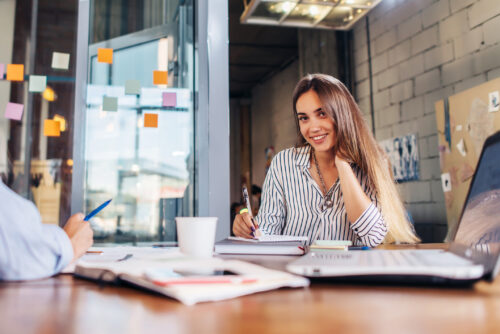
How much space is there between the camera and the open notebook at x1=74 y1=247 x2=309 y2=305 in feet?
1.74

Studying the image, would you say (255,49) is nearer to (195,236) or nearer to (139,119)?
(139,119)

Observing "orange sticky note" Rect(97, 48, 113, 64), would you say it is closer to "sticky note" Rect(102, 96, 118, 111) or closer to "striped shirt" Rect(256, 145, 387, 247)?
"sticky note" Rect(102, 96, 118, 111)

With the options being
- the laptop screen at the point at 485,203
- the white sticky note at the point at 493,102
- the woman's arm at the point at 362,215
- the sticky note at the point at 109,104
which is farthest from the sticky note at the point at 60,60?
the white sticky note at the point at 493,102

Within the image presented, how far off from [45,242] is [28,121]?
3326 millimetres

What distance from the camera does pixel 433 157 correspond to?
3467 millimetres

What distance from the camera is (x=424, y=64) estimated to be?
11.7 feet

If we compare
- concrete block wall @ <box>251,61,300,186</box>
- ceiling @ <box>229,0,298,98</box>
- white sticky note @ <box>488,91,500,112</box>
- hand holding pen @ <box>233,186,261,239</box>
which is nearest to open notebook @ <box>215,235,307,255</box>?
hand holding pen @ <box>233,186,261,239</box>

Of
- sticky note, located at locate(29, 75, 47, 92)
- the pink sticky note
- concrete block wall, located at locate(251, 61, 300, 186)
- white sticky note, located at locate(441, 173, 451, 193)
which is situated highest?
concrete block wall, located at locate(251, 61, 300, 186)

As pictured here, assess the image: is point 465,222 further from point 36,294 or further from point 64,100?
point 64,100

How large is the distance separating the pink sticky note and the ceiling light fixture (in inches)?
49.6

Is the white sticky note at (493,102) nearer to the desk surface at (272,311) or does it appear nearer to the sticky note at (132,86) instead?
the sticky note at (132,86)

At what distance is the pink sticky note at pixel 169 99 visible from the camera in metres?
2.41

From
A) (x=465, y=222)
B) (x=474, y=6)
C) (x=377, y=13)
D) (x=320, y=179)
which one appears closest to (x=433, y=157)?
(x=474, y=6)

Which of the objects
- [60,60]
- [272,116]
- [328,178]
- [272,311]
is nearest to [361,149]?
[328,178]
